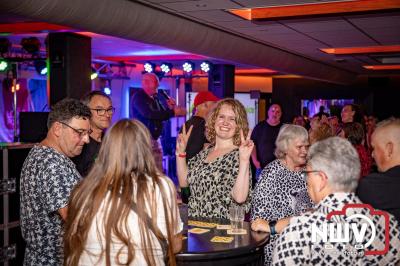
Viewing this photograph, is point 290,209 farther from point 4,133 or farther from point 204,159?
point 4,133

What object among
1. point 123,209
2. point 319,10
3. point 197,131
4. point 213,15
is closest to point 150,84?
point 213,15

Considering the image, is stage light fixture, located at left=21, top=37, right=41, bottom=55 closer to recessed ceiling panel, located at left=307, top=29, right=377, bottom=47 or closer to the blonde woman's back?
recessed ceiling panel, located at left=307, top=29, right=377, bottom=47

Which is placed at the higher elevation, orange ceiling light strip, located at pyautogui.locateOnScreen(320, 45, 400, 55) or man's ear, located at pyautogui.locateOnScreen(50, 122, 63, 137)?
orange ceiling light strip, located at pyautogui.locateOnScreen(320, 45, 400, 55)

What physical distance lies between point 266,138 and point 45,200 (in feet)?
16.4

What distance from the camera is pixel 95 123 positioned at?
3.43 meters

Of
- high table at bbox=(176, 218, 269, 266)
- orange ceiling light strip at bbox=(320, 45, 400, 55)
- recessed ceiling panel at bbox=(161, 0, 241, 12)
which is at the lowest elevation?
high table at bbox=(176, 218, 269, 266)

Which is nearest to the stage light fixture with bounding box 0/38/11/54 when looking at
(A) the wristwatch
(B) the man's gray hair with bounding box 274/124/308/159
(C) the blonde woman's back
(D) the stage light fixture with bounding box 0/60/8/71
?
(D) the stage light fixture with bounding box 0/60/8/71

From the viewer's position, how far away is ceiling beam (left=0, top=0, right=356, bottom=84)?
156 inches

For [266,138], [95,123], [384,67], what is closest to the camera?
[95,123]

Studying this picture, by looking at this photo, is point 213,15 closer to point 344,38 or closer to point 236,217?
point 344,38

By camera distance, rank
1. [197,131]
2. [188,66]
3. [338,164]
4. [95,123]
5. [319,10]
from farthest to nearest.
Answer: [188,66], [319,10], [197,131], [95,123], [338,164]

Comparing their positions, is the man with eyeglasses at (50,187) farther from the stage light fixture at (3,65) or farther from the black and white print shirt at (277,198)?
the stage light fixture at (3,65)

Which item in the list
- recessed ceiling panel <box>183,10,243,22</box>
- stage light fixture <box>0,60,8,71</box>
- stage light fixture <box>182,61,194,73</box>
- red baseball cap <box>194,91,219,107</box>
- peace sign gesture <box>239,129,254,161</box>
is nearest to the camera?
peace sign gesture <box>239,129,254,161</box>

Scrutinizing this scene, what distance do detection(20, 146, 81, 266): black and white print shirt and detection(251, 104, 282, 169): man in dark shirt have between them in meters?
4.78
